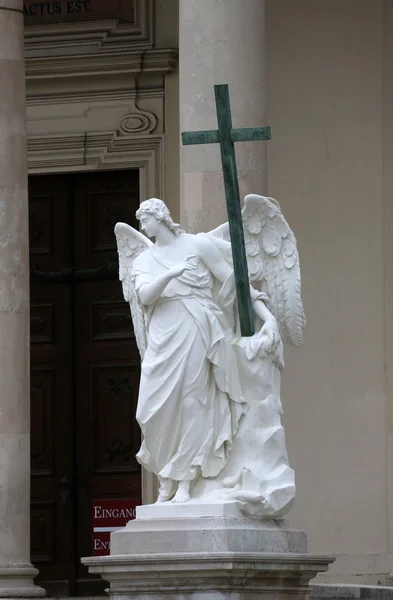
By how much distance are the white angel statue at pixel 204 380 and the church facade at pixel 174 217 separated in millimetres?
2389

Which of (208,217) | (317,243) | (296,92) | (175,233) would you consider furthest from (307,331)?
(175,233)

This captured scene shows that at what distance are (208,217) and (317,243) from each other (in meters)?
3.86

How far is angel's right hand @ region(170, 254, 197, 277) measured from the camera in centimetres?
1493

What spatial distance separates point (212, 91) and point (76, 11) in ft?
18.1

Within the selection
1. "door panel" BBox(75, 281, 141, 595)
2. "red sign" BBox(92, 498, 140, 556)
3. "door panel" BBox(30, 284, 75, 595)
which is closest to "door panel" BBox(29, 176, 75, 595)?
"door panel" BBox(30, 284, 75, 595)

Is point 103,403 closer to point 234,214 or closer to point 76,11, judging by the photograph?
point 76,11

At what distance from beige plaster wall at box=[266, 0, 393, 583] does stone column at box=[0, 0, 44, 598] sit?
115 inches

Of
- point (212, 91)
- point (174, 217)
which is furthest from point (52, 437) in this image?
point (212, 91)

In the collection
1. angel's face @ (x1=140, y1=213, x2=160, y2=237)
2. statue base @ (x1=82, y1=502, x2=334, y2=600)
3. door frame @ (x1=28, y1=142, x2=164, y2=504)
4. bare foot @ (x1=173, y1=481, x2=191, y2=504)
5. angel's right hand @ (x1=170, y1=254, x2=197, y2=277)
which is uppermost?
door frame @ (x1=28, y1=142, x2=164, y2=504)

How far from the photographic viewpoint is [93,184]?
2297cm

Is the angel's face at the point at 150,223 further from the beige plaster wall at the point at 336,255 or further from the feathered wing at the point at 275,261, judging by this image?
the beige plaster wall at the point at 336,255

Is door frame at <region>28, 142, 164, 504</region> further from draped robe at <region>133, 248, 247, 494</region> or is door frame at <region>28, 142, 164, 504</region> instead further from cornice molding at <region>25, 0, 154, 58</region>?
draped robe at <region>133, 248, 247, 494</region>

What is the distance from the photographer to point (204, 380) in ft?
48.8

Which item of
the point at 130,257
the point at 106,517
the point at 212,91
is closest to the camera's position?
the point at 130,257
